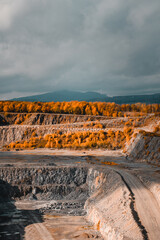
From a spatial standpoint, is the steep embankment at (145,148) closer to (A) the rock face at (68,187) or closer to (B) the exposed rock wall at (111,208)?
(A) the rock face at (68,187)

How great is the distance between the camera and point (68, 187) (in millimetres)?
40062

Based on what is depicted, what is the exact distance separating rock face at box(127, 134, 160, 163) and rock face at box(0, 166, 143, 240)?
1315 centimetres

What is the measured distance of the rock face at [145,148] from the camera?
47.9m

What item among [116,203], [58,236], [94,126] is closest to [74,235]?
[58,236]

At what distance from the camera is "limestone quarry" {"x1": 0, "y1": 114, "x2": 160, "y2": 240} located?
2320 cm

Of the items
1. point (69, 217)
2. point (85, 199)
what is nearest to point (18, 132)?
point (85, 199)

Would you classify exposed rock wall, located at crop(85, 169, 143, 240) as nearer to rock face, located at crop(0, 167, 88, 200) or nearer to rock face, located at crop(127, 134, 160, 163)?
rock face, located at crop(0, 167, 88, 200)

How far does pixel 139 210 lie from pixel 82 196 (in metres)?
16.1

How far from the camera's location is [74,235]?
82.3ft

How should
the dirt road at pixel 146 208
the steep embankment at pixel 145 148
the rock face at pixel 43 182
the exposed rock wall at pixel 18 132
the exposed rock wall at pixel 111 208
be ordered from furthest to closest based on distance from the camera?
the exposed rock wall at pixel 18 132
the steep embankment at pixel 145 148
the rock face at pixel 43 182
the exposed rock wall at pixel 111 208
the dirt road at pixel 146 208

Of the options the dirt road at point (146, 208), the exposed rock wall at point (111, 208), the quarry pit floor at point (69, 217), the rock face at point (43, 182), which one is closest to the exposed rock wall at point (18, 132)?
the rock face at point (43, 182)

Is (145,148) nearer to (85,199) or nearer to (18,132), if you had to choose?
(85,199)

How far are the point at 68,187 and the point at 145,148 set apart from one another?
69.5 ft

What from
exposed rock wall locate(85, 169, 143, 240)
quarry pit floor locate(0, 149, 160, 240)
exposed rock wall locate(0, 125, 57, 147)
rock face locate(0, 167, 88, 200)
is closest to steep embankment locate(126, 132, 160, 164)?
quarry pit floor locate(0, 149, 160, 240)
